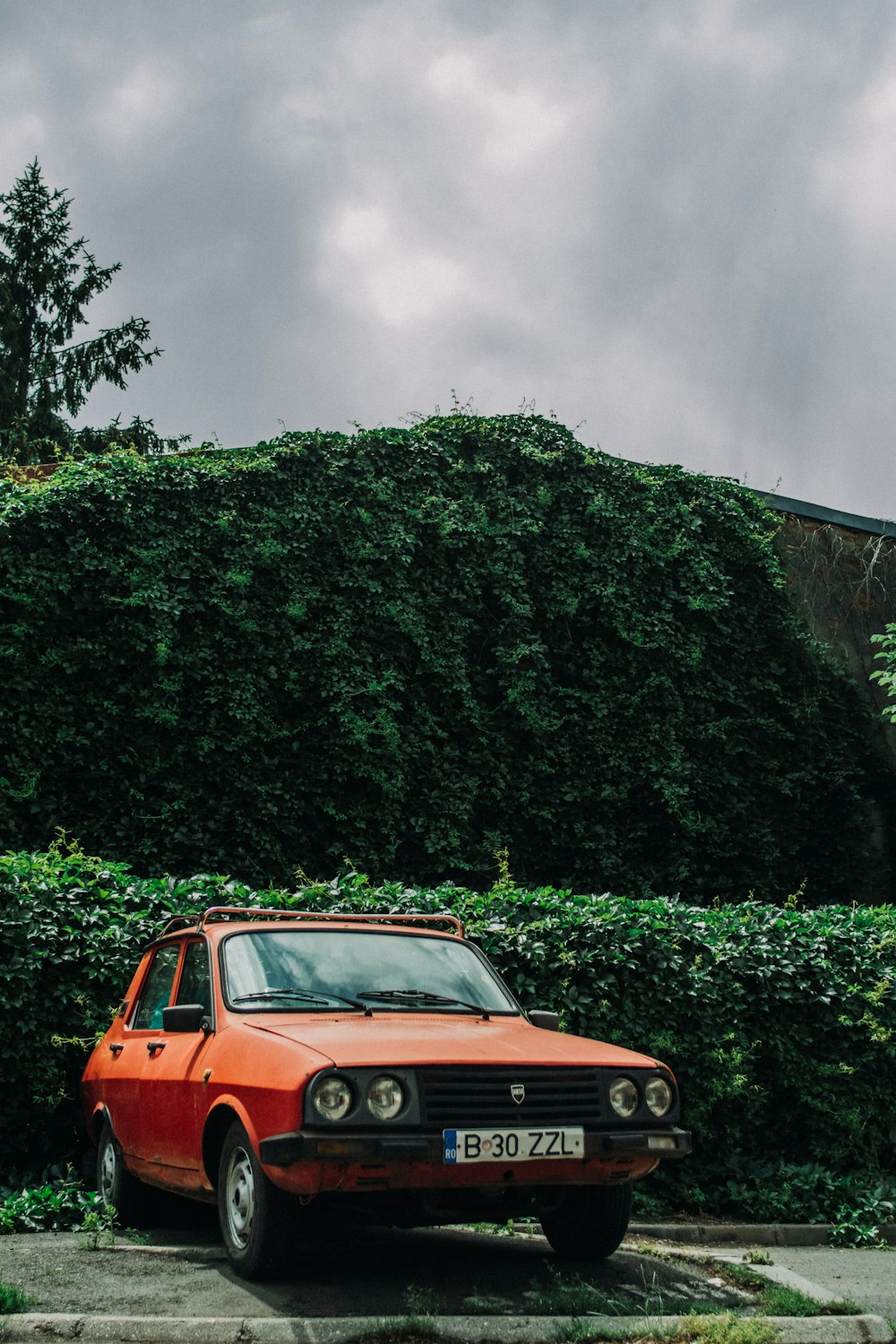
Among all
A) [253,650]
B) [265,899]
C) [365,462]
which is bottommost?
[265,899]

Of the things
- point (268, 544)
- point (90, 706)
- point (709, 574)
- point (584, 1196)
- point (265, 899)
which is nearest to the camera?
point (584, 1196)

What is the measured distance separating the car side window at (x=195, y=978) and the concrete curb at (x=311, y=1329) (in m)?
1.70

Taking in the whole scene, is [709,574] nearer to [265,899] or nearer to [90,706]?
[90,706]

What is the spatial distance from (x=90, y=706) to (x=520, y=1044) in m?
8.26

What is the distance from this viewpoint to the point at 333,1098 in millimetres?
4359

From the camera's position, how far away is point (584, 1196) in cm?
524

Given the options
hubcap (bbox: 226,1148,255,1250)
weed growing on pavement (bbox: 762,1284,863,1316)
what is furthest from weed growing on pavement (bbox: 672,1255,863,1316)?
hubcap (bbox: 226,1148,255,1250)

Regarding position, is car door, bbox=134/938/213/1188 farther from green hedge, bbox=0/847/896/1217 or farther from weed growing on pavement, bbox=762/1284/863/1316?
weed growing on pavement, bbox=762/1284/863/1316

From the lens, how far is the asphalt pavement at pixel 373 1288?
3.95 meters

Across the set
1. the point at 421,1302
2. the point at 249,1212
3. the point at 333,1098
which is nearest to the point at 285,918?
the point at 249,1212

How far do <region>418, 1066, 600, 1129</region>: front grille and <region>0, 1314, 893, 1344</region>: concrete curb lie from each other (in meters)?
0.68

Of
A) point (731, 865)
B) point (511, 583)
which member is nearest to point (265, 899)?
point (511, 583)

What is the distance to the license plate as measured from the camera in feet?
14.3

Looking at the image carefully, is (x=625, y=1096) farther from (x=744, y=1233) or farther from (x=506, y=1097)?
(x=744, y=1233)
